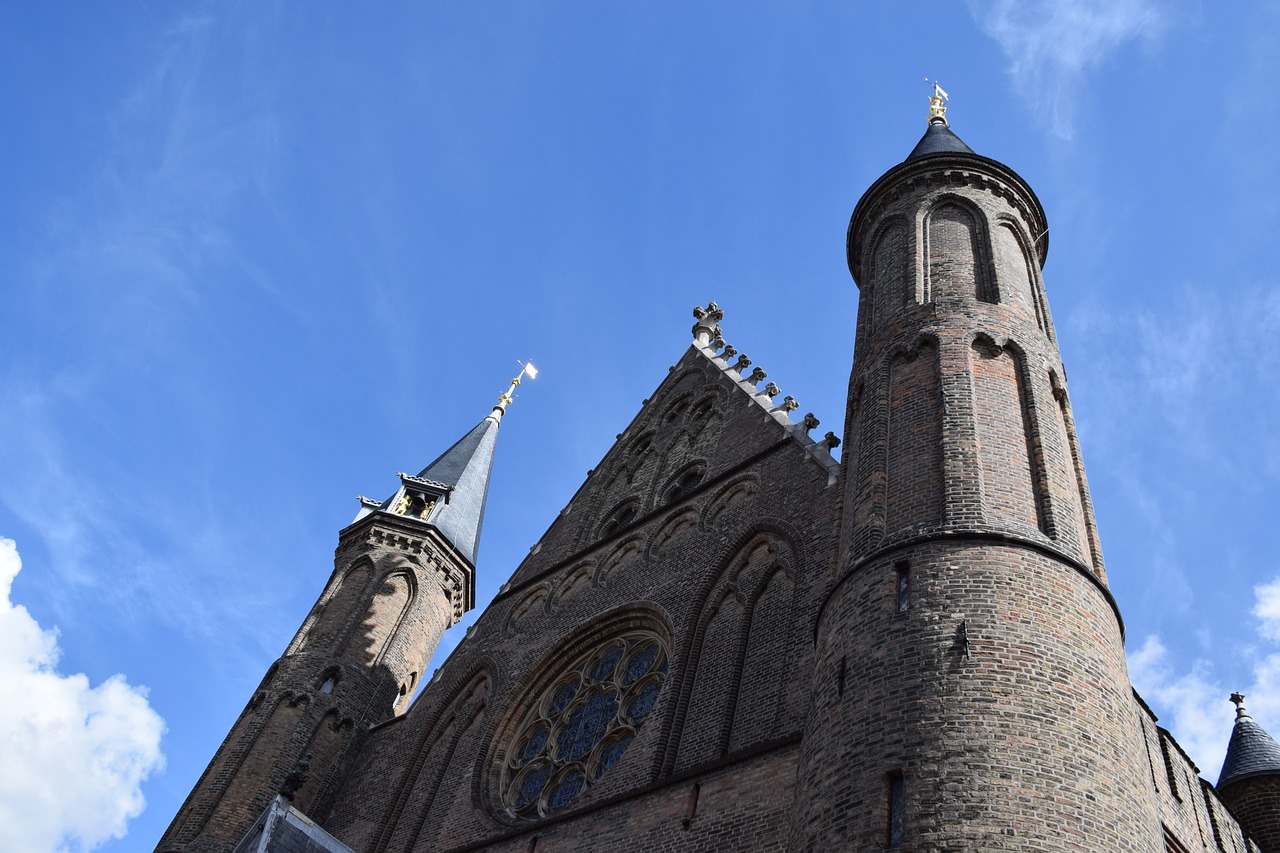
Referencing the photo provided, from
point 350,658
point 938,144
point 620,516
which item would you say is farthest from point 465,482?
point 938,144

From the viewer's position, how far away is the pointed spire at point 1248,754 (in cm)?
1662

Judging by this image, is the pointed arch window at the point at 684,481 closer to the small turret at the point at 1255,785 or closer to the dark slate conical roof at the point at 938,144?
the dark slate conical roof at the point at 938,144

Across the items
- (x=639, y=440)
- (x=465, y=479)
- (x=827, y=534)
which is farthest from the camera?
(x=465, y=479)

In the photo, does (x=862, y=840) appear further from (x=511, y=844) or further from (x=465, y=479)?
(x=465, y=479)

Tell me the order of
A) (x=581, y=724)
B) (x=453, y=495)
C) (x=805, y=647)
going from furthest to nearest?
(x=453, y=495)
(x=581, y=724)
(x=805, y=647)

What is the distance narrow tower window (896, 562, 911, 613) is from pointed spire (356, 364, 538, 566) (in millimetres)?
15052

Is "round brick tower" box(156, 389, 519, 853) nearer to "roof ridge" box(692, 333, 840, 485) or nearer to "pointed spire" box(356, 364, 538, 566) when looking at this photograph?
"pointed spire" box(356, 364, 538, 566)

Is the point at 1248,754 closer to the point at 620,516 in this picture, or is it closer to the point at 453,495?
the point at 620,516

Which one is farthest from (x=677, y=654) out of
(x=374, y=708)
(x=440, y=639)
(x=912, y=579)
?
(x=440, y=639)

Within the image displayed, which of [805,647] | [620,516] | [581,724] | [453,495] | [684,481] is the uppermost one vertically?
[453,495]

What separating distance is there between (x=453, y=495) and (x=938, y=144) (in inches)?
539

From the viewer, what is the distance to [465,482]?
87.9 ft

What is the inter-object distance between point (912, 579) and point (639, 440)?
12711 millimetres

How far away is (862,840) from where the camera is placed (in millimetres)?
8062
